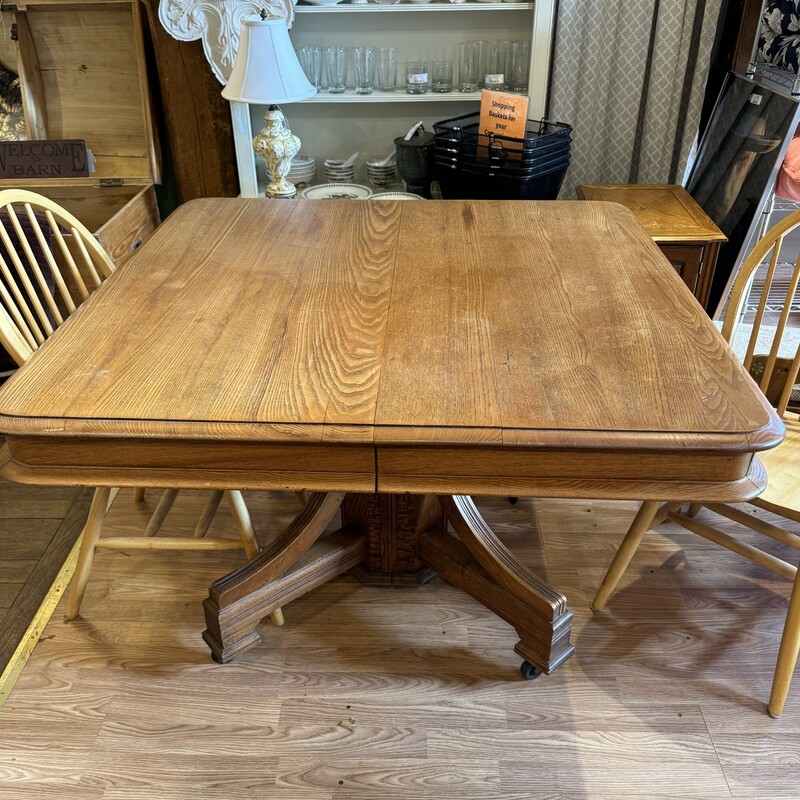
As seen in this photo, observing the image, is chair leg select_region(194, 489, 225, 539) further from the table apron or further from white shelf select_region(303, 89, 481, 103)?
white shelf select_region(303, 89, 481, 103)

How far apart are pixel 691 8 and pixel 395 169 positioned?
1066mm

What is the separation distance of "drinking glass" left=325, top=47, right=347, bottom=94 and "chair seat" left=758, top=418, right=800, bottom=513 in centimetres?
183

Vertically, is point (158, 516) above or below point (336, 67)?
below

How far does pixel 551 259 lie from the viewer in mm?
1557

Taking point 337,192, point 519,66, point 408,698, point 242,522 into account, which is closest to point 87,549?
point 242,522

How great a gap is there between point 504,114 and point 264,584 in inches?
59.5

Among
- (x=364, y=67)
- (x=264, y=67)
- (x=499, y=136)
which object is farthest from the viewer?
(x=364, y=67)

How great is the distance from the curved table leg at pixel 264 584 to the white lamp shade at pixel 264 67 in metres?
1.22

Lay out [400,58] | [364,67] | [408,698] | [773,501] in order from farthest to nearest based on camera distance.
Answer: [400,58] → [364,67] → [408,698] → [773,501]

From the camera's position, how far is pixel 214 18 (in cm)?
239

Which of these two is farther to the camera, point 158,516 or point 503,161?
point 503,161

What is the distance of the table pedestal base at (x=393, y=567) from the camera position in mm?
1551

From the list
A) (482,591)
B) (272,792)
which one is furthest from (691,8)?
(272,792)

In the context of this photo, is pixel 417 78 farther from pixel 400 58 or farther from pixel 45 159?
pixel 45 159
